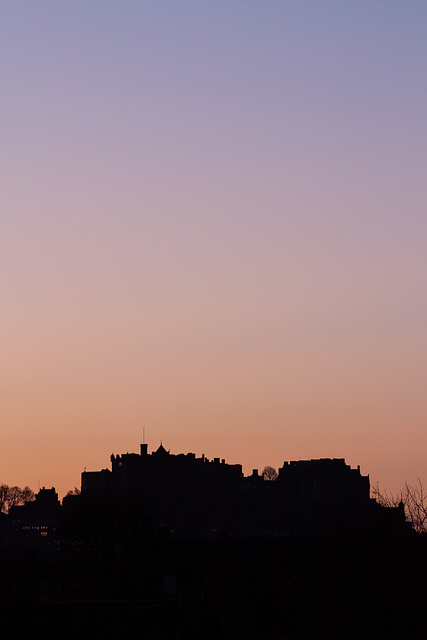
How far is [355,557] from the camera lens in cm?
6128

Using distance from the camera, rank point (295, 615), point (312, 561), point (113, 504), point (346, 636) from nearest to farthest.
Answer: point (346, 636), point (295, 615), point (312, 561), point (113, 504)

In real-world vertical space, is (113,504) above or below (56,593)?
above

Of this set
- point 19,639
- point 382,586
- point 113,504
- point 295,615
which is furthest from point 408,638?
point 113,504

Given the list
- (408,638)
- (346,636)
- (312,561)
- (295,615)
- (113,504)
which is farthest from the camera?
(113,504)

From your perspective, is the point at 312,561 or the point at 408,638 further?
the point at 312,561

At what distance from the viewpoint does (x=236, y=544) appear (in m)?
81.2

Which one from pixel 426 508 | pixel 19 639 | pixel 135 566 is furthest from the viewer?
pixel 135 566

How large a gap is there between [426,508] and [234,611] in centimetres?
2464

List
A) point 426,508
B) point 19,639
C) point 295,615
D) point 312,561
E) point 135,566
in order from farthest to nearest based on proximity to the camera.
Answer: point 135,566
point 312,561
point 295,615
point 426,508
point 19,639

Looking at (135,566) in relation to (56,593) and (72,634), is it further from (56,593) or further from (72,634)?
(72,634)

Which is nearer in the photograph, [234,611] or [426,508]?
[426,508]

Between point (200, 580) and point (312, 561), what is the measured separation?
8551mm

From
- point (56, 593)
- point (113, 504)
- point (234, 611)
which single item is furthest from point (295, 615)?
point (113, 504)

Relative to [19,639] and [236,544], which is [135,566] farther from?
[19,639]
